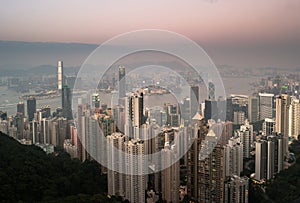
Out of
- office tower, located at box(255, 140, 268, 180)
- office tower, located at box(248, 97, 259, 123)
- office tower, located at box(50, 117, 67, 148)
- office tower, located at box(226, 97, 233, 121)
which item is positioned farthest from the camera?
office tower, located at box(248, 97, 259, 123)

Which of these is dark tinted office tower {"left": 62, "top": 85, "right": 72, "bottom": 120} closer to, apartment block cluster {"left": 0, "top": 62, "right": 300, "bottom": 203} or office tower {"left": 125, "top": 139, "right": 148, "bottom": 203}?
apartment block cluster {"left": 0, "top": 62, "right": 300, "bottom": 203}

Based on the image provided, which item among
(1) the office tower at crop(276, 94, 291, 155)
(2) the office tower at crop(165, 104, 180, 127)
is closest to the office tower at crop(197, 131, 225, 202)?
(2) the office tower at crop(165, 104, 180, 127)

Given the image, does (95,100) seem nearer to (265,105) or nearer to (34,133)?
(34,133)

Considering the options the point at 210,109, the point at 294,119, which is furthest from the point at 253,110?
the point at 210,109

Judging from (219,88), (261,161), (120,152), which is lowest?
(261,161)

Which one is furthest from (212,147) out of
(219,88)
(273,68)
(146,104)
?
(273,68)

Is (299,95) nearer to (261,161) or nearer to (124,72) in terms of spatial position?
(261,161)

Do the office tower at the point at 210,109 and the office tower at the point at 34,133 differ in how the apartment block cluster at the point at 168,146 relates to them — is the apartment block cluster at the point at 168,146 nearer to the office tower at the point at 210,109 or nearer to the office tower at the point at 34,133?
the office tower at the point at 210,109
